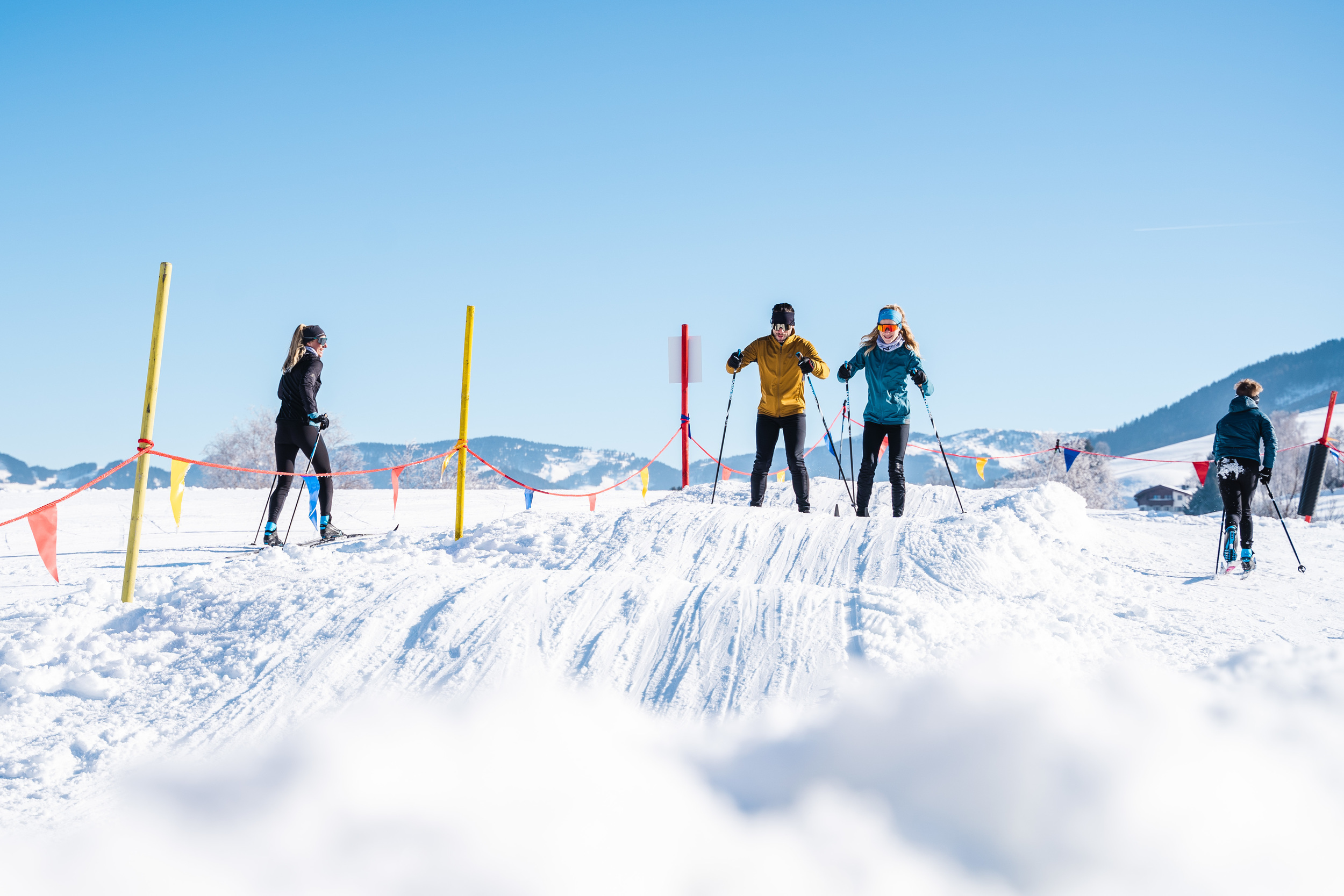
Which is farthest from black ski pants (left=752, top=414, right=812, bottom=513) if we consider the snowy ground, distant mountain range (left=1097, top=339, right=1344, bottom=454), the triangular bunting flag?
distant mountain range (left=1097, top=339, right=1344, bottom=454)

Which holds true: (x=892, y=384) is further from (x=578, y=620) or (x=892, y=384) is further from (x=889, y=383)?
(x=578, y=620)

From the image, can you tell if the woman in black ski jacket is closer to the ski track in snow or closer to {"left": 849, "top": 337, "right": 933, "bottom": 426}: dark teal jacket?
the ski track in snow

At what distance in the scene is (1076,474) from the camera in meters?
46.0

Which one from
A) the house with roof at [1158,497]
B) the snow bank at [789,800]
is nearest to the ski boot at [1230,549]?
the snow bank at [789,800]

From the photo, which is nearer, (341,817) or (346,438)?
(341,817)

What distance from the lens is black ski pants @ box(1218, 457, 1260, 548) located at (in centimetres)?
694

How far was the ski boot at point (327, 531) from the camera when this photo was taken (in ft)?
23.9

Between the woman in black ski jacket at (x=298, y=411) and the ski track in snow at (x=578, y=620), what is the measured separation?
0.82 meters

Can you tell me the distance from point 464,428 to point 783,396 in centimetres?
275

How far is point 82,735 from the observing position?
3605 millimetres

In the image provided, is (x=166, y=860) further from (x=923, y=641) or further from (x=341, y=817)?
(x=923, y=641)

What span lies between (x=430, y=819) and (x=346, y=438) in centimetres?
4240

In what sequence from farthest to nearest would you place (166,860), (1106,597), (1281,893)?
(1106,597) → (166,860) → (1281,893)

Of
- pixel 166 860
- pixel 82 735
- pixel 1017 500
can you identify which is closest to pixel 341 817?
pixel 166 860
